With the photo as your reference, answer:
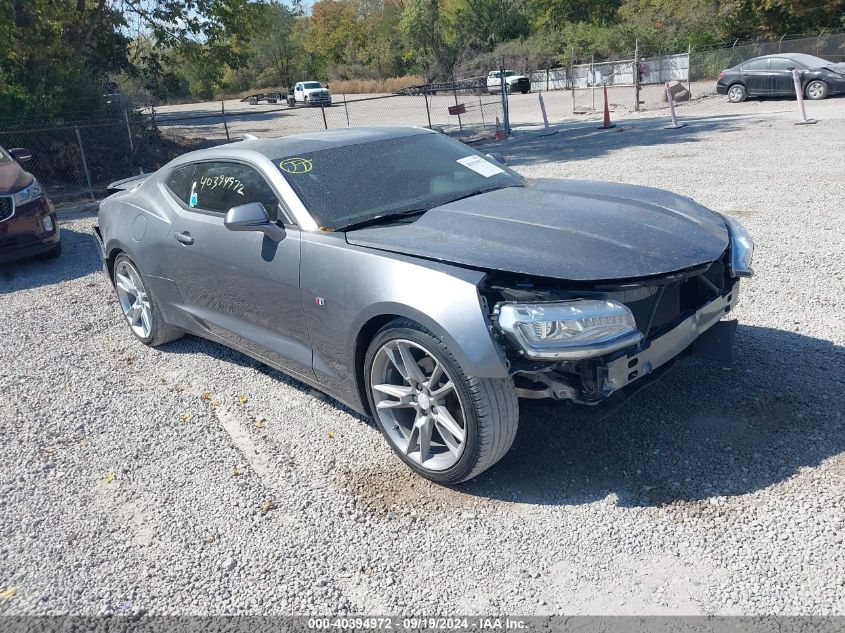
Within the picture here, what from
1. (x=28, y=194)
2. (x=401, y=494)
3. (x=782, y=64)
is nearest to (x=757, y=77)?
(x=782, y=64)

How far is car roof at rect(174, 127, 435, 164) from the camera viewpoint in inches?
179

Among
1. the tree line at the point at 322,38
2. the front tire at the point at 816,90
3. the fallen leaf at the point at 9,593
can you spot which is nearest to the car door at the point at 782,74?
the front tire at the point at 816,90

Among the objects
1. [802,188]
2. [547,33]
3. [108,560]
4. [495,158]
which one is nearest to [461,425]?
[108,560]

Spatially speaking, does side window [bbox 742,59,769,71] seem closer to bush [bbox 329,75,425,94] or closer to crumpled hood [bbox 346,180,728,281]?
crumpled hood [bbox 346,180,728,281]

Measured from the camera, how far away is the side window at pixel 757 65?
23.1 metres

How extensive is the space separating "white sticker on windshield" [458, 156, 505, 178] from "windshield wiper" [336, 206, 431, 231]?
0.72 metres

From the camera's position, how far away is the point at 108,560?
3.26 metres

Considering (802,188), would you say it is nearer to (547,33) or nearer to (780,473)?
(780,473)

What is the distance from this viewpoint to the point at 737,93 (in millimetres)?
23969

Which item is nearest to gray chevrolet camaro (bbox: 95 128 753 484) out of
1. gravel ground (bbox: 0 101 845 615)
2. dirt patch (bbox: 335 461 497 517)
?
dirt patch (bbox: 335 461 497 517)

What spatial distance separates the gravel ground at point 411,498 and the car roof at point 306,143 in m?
1.50

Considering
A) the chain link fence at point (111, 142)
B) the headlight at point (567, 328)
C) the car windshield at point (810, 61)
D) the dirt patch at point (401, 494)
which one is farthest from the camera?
the car windshield at point (810, 61)

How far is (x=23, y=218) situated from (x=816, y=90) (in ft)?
71.7

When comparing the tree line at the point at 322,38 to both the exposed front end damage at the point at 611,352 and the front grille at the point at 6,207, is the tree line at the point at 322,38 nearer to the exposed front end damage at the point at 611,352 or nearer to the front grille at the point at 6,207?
the front grille at the point at 6,207
